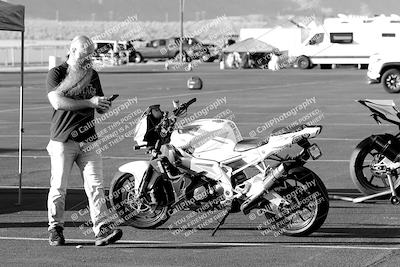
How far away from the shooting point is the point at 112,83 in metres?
46.0

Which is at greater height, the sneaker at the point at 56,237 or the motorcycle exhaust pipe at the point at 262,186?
the motorcycle exhaust pipe at the point at 262,186

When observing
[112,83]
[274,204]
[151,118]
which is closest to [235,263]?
[274,204]

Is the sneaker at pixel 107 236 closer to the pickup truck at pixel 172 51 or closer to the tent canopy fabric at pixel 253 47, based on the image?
the tent canopy fabric at pixel 253 47

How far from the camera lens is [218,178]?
10570mm

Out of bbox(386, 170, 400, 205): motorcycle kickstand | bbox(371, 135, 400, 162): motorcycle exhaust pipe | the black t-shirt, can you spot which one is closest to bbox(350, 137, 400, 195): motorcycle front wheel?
bbox(371, 135, 400, 162): motorcycle exhaust pipe

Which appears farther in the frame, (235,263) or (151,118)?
(151,118)

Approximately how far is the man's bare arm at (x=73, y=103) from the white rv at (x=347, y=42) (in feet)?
171

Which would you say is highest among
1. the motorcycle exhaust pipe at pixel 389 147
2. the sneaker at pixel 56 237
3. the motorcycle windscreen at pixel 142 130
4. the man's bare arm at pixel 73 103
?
the man's bare arm at pixel 73 103

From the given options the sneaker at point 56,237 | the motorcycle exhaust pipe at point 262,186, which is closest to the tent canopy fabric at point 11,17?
the sneaker at point 56,237

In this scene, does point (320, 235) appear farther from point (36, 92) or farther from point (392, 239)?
point (36, 92)

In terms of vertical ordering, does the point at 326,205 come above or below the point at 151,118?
below

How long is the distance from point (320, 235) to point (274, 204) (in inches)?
22.0

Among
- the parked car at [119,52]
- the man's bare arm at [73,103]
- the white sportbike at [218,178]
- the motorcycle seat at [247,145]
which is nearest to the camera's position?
the man's bare arm at [73,103]

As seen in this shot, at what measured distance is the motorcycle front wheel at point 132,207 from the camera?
10.8 meters
